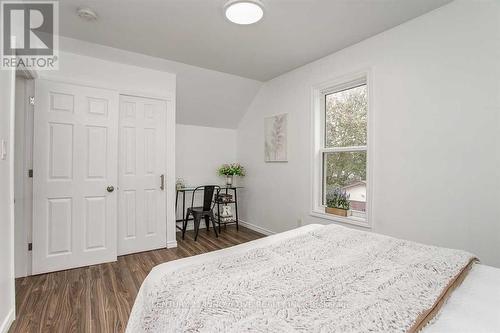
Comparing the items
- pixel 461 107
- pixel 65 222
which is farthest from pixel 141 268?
pixel 461 107

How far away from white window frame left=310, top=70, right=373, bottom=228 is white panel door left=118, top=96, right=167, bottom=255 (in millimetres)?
2023

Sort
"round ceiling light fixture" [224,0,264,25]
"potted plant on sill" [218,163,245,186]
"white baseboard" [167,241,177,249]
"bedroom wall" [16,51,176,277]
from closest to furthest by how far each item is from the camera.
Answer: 1. "round ceiling light fixture" [224,0,264,25]
2. "bedroom wall" [16,51,176,277]
3. "white baseboard" [167,241,177,249]
4. "potted plant on sill" [218,163,245,186]

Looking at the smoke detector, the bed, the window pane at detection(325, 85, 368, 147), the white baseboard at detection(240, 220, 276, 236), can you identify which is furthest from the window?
the smoke detector

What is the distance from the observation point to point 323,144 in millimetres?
3215

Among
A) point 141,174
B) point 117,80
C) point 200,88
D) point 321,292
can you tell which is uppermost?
point 200,88

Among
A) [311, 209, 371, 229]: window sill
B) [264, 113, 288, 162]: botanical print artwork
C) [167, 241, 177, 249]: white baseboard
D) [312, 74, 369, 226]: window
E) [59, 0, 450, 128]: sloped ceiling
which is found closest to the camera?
[59, 0, 450, 128]: sloped ceiling

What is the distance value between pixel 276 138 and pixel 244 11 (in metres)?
1.99

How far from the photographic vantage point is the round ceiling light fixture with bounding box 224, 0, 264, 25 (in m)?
1.98

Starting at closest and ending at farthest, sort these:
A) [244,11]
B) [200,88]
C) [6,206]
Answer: [6,206]
[244,11]
[200,88]

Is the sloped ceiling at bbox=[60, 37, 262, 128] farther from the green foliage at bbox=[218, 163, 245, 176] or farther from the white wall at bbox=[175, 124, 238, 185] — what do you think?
the green foliage at bbox=[218, 163, 245, 176]

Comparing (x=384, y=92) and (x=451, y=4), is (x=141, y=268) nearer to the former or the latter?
(x=384, y=92)

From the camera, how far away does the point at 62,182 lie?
2.66 m

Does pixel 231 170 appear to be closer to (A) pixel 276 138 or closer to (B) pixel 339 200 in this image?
(A) pixel 276 138

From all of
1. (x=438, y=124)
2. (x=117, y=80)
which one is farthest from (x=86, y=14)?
(x=438, y=124)
